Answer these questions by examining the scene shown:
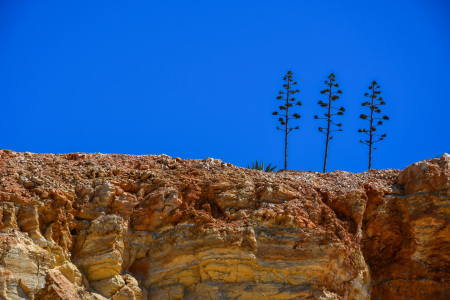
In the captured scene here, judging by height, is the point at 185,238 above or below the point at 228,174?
below

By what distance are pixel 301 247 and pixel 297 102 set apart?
13874mm

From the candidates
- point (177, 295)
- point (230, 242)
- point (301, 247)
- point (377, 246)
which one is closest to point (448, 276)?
point (377, 246)

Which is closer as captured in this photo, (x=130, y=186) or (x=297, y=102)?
(x=130, y=186)

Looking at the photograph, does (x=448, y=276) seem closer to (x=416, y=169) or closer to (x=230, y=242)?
(x=416, y=169)

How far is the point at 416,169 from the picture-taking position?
75.7 ft

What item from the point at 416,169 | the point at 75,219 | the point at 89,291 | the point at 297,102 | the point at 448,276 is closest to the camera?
the point at 89,291

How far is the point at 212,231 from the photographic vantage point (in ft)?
67.1

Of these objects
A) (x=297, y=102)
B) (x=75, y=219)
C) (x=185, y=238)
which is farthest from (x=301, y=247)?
(x=297, y=102)

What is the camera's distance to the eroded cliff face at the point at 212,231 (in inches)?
757

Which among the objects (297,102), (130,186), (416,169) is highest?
(297,102)

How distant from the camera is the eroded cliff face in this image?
19.2 metres

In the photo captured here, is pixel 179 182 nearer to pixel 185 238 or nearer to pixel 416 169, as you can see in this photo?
pixel 185 238

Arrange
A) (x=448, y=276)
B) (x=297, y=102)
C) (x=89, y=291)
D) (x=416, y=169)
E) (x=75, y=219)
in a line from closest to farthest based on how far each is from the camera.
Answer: (x=89, y=291) < (x=75, y=219) < (x=448, y=276) < (x=416, y=169) < (x=297, y=102)

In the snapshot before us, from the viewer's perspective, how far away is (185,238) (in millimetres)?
20438
